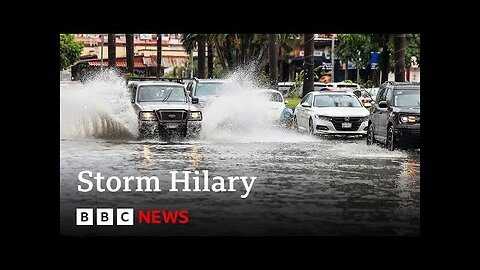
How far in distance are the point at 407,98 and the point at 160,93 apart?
676 cm

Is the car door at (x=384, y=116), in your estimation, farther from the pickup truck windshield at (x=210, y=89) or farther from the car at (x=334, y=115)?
the pickup truck windshield at (x=210, y=89)

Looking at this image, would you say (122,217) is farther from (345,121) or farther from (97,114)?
(97,114)

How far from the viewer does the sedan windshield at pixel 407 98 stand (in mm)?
21766

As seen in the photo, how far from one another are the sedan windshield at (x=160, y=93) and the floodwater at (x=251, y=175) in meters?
0.86

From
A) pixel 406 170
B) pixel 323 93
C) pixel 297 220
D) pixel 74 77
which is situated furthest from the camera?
pixel 74 77

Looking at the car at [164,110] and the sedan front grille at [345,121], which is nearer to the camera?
the car at [164,110]

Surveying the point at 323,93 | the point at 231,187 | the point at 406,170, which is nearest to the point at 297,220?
the point at 231,187

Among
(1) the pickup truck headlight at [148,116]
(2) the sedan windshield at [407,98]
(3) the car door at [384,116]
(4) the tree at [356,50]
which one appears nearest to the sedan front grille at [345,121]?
(3) the car door at [384,116]

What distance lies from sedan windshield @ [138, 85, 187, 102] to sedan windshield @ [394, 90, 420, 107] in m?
6.00

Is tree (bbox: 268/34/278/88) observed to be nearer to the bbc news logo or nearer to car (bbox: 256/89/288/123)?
car (bbox: 256/89/288/123)

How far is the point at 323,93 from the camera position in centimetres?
2703
